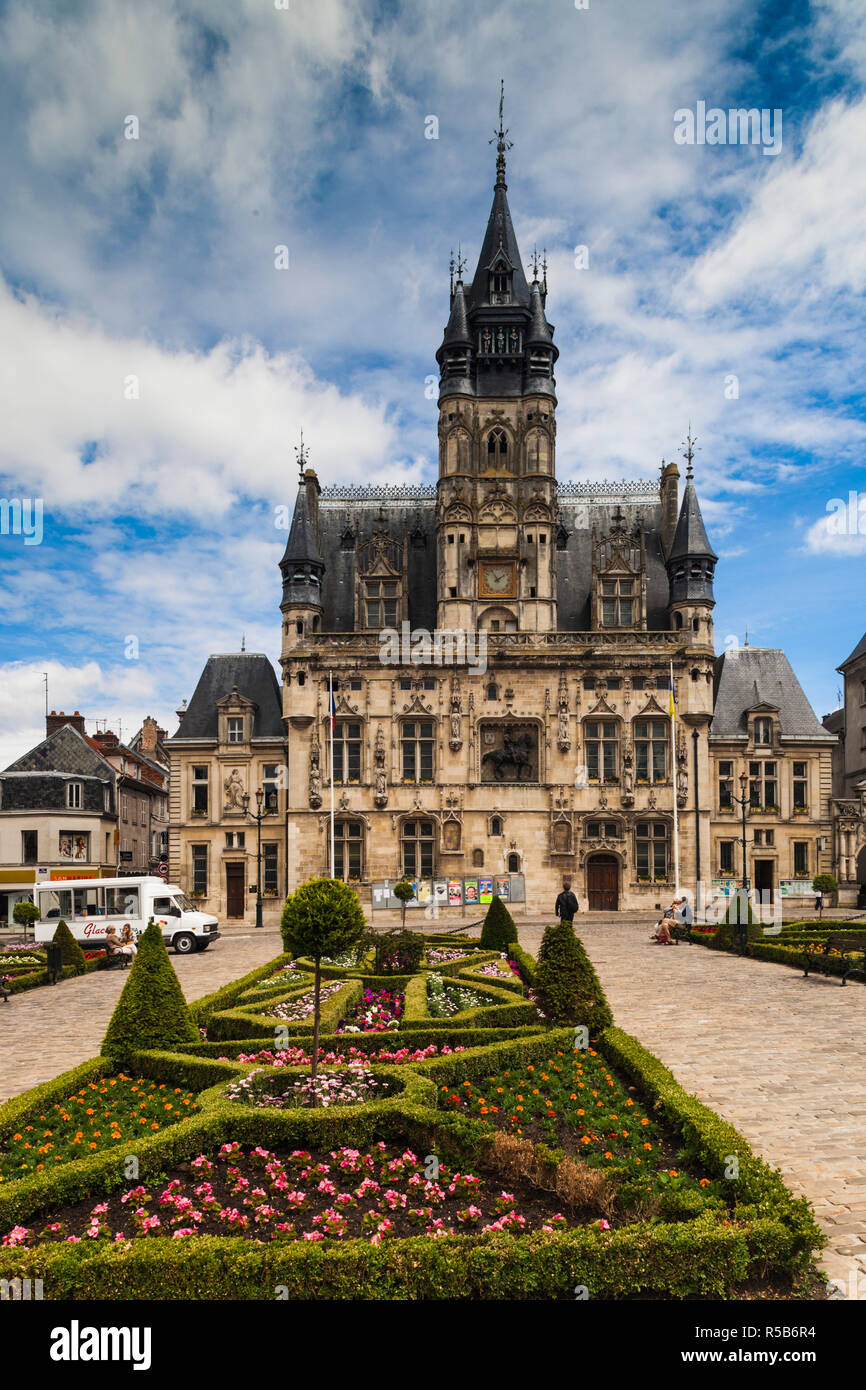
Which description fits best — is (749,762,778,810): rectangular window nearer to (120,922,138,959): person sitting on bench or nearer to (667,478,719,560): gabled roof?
(667,478,719,560): gabled roof

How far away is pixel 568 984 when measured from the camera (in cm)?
1627

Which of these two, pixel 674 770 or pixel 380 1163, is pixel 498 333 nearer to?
pixel 674 770

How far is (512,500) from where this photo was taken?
47.7 metres

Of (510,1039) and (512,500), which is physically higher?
(512,500)

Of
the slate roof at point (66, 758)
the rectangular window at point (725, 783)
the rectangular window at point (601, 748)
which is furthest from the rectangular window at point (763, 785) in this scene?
the slate roof at point (66, 758)

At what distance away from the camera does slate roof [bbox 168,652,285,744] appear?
4819 cm

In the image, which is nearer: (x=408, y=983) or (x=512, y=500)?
(x=408, y=983)

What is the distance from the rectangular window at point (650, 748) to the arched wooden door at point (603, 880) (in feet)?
14.7

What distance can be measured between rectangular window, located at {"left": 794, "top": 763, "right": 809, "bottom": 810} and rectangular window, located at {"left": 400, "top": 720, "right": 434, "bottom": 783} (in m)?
18.9

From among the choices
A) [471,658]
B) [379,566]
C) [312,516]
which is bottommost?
[471,658]

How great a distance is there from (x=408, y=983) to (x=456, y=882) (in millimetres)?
23971
